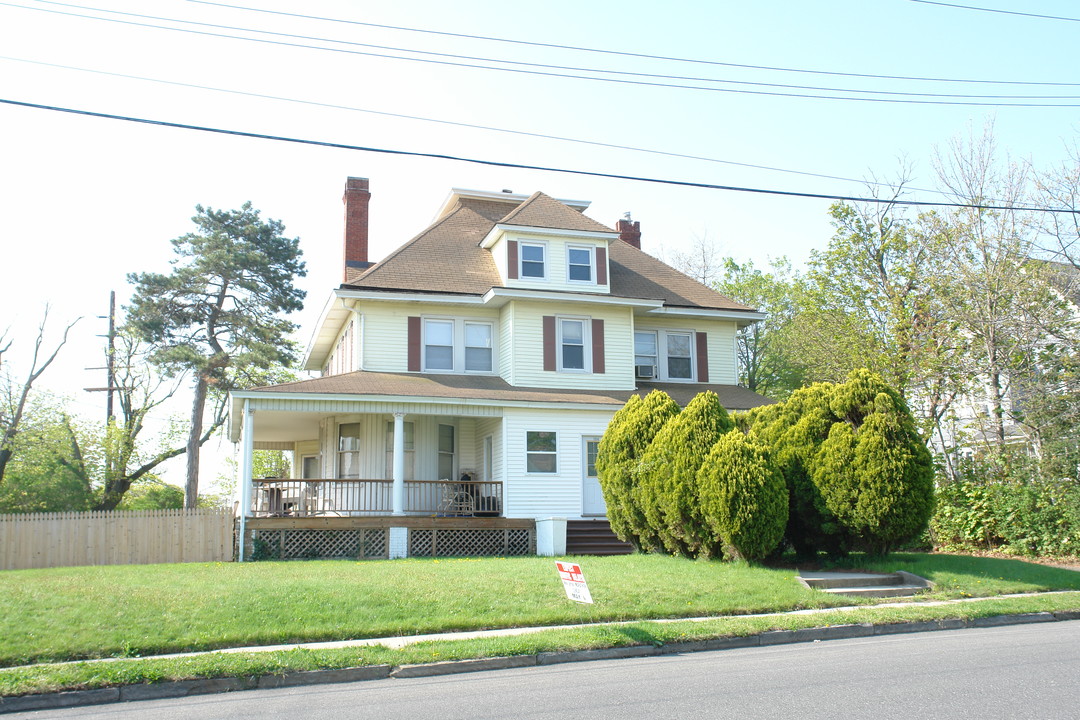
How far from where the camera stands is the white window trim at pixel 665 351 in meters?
25.5

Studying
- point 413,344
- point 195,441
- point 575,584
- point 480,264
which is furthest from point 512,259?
point 195,441

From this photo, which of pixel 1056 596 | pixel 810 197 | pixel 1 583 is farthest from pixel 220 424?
pixel 1056 596

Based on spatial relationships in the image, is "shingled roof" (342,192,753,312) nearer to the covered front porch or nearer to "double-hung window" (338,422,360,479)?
the covered front porch

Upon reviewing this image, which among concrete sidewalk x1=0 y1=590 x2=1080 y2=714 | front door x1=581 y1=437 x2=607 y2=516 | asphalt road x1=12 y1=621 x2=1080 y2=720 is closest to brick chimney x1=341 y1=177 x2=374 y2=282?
front door x1=581 y1=437 x2=607 y2=516

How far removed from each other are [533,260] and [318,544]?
922 centimetres

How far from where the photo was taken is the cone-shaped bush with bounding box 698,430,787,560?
47.5 ft

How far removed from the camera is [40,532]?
18703 millimetres

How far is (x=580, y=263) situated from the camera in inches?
952

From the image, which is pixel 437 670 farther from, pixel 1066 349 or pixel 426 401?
pixel 1066 349

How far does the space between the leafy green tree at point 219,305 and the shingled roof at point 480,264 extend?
1483 cm

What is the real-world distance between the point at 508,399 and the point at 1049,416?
484 inches

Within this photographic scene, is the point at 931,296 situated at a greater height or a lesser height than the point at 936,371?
greater

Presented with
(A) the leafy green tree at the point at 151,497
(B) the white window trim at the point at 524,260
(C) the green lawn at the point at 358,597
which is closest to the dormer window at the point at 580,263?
(B) the white window trim at the point at 524,260

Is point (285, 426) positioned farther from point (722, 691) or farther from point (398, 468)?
point (722, 691)
